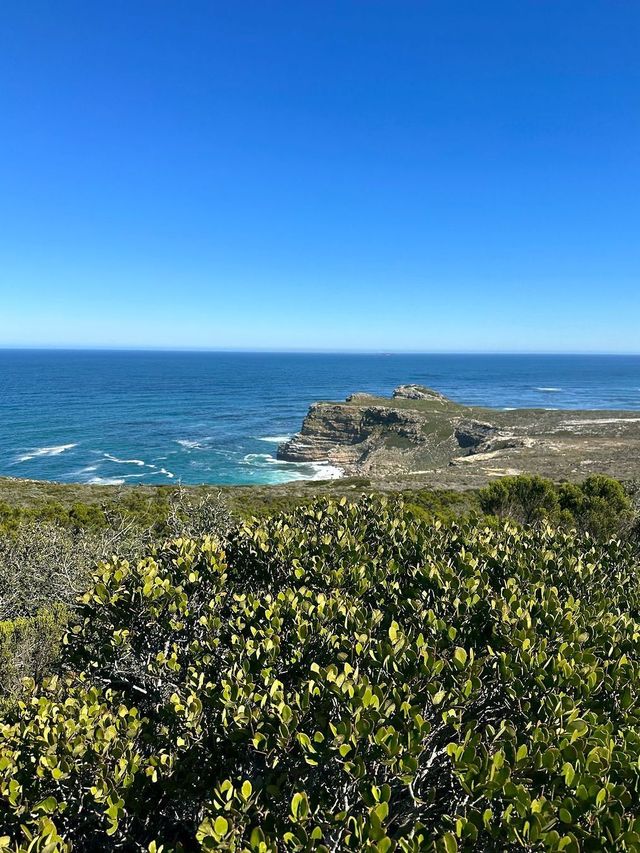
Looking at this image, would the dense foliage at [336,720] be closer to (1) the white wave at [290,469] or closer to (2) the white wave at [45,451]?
(1) the white wave at [290,469]

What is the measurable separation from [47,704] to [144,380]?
18145 centimetres

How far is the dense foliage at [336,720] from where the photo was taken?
3.85 m

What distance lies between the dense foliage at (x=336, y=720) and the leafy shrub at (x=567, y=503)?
1578 cm

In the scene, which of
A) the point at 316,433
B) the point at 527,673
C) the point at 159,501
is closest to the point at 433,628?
the point at 527,673

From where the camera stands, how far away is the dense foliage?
12.6 ft

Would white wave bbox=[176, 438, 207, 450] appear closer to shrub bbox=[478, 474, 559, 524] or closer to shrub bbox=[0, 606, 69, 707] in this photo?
shrub bbox=[478, 474, 559, 524]

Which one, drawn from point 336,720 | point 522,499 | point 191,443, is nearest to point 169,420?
point 191,443

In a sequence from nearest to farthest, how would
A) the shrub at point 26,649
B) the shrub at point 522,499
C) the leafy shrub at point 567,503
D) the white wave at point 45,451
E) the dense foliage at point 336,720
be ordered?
1. the dense foliage at point 336,720
2. the shrub at point 26,649
3. the leafy shrub at point 567,503
4. the shrub at point 522,499
5. the white wave at point 45,451

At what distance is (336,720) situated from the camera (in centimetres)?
475

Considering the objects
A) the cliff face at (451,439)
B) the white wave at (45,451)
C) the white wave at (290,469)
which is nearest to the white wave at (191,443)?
the white wave at (290,469)

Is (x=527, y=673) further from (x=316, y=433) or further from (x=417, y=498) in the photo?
(x=316, y=433)

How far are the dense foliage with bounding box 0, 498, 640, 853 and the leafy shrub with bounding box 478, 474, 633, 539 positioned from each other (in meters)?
15.8

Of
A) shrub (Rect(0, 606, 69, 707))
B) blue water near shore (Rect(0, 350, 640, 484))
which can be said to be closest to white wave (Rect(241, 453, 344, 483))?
blue water near shore (Rect(0, 350, 640, 484))

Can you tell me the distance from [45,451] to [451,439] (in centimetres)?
5967
